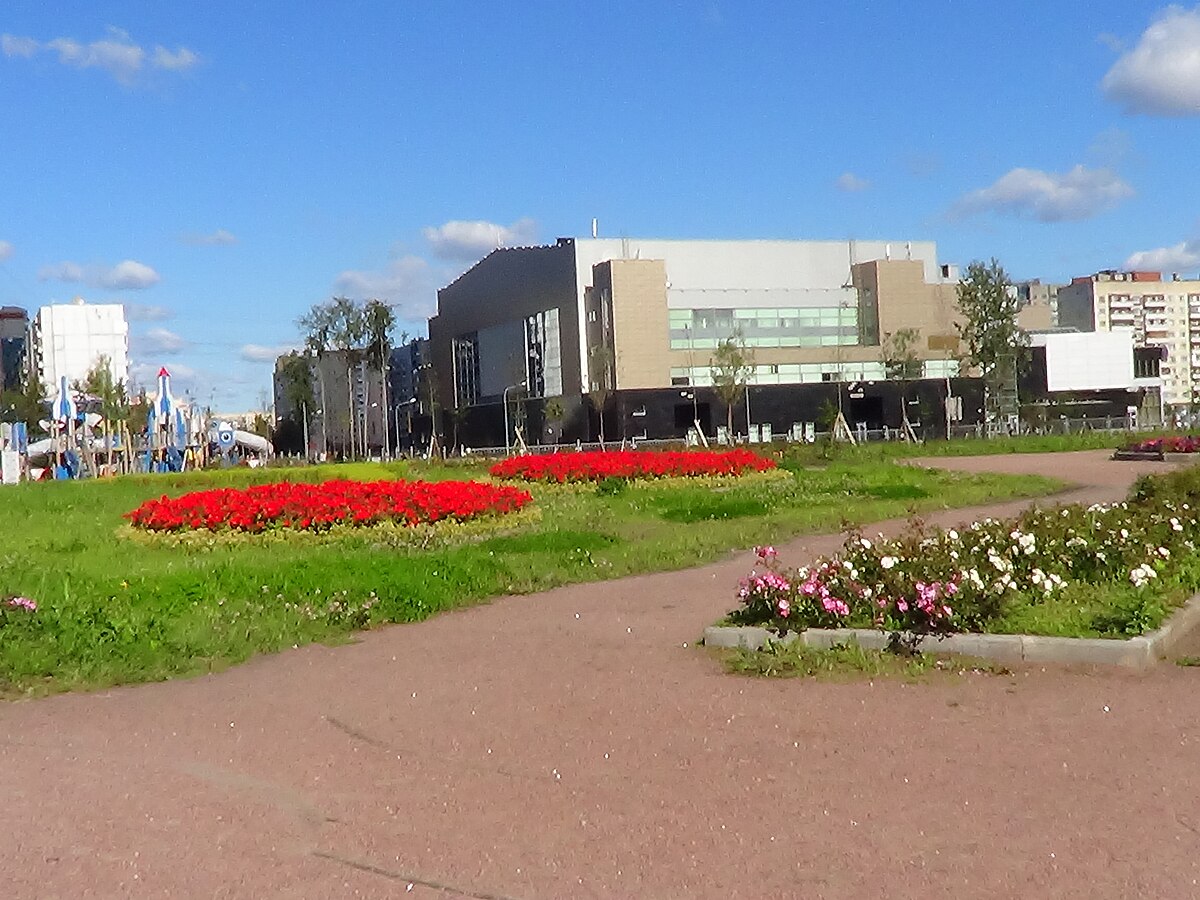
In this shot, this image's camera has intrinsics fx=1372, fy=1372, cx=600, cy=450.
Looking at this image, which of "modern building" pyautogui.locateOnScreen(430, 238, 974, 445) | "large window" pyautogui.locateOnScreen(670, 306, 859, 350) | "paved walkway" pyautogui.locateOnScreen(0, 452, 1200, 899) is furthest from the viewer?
"large window" pyautogui.locateOnScreen(670, 306, 859, 350)

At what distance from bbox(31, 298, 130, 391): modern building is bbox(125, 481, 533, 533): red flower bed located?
125 m

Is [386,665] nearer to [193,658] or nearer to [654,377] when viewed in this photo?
[193,658]

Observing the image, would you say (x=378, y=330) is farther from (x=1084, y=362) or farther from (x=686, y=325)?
(x=1084, y=362)

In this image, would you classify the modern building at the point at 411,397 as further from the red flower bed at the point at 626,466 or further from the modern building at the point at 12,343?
the red flower bed at the point at 626,466

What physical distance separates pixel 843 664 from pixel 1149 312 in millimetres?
155051

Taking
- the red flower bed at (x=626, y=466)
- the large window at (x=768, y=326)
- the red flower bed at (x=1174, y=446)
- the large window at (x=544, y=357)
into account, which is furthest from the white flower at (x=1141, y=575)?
the large window at (x=544, y=357)

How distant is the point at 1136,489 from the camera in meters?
16.8

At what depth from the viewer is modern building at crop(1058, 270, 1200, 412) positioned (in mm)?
145625

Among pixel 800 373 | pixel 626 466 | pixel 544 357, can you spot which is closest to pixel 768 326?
pixel 800 373

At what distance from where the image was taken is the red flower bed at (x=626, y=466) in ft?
89.8

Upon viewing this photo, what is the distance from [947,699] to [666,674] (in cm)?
184

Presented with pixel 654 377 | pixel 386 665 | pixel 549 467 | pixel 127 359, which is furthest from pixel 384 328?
pixel 386 665

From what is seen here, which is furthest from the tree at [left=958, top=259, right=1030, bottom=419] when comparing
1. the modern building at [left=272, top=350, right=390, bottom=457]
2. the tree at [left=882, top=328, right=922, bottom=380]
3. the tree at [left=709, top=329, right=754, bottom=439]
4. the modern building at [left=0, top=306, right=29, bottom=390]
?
the modern building at [left=0, top=306, right=29, bottom=390]

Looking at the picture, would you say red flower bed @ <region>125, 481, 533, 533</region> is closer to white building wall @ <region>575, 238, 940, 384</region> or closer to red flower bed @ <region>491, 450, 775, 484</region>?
red flower bed @ <region>491, 450, 775, 484</region>
